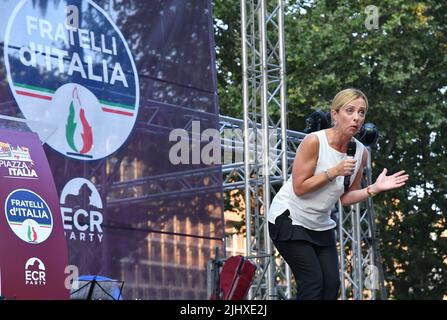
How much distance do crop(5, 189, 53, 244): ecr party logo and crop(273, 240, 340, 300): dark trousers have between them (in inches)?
160

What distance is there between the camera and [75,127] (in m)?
8.75

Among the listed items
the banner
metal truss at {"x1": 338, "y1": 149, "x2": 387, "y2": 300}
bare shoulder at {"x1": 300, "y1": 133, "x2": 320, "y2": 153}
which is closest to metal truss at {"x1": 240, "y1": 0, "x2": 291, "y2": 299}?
metal truss at {"x1": 338, "y1": 149, "x2": 387, "y2": 300}

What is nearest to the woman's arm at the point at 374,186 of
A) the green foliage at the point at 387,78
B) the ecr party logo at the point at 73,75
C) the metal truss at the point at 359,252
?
the ecr party logo at the point at 73,75

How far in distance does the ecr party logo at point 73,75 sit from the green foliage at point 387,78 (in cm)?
1050

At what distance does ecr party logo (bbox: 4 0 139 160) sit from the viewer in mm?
8359

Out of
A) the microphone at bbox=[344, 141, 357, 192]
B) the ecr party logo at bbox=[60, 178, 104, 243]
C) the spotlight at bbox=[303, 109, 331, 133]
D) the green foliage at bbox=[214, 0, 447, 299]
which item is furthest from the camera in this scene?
the green foliage at bbox=[214, 0, 447, 299]

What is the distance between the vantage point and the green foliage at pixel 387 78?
19766 mm

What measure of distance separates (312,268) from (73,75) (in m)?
5.07

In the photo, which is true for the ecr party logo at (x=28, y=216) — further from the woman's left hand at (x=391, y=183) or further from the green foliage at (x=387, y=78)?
the green foliage at (x=387, y=78)

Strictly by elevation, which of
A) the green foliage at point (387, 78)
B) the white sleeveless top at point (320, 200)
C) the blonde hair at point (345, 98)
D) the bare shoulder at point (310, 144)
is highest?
the green foliage at point (387, 78)

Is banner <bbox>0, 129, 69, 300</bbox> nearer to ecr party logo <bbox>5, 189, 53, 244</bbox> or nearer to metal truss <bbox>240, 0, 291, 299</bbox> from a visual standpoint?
ecr party logo <bbox>5, 189, 53, 244</bbox>

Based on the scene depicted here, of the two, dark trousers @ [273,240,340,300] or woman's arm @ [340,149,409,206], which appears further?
woman's arm @ [340,149,409,206]

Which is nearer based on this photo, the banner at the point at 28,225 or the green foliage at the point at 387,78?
the banner at the point at 28,225

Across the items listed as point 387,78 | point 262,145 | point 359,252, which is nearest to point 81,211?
point 262,145
